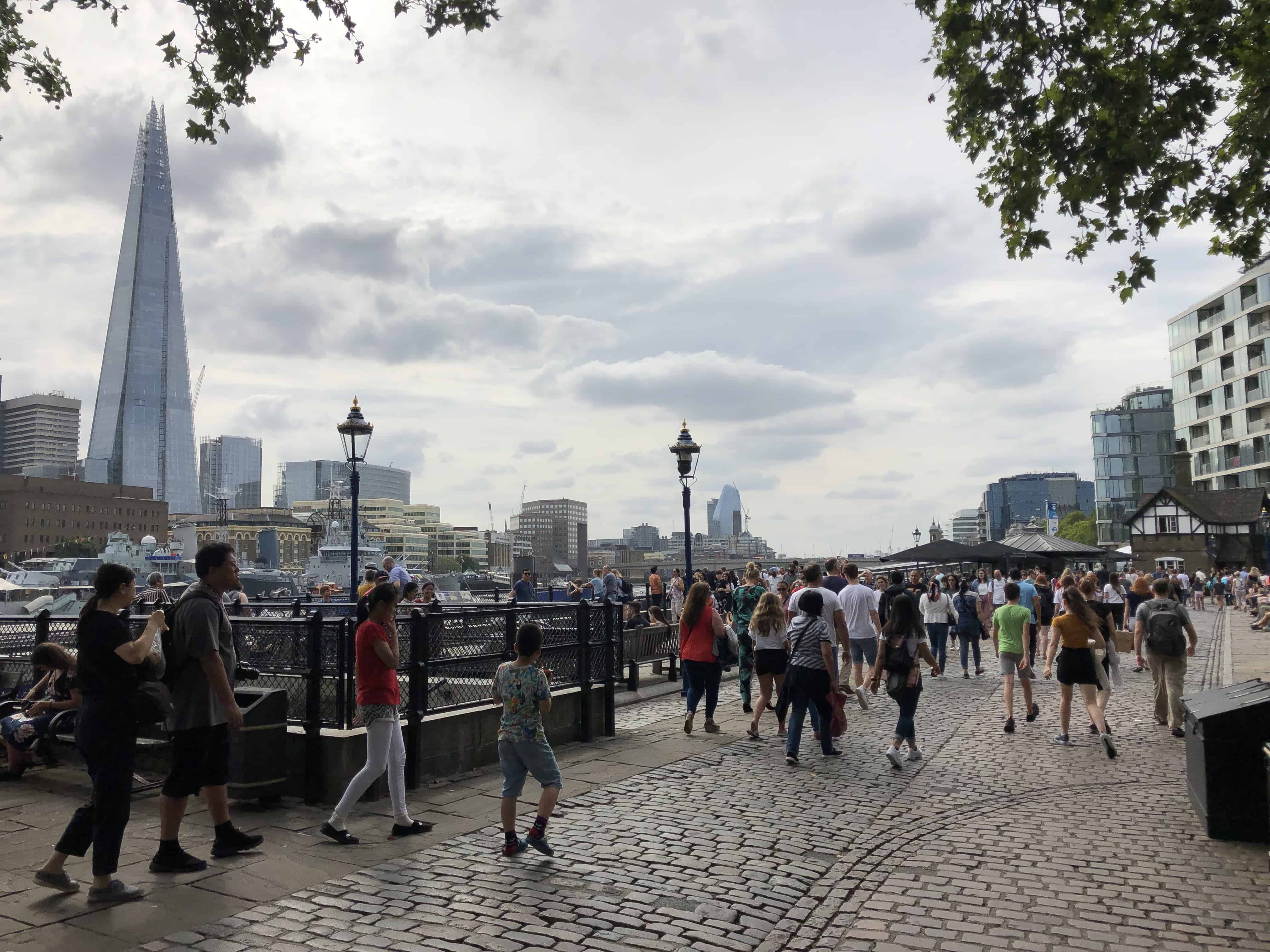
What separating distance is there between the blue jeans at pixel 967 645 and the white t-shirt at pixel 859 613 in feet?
12.7

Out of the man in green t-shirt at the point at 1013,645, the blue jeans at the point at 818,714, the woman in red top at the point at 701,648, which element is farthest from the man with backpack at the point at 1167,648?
the woman in red top at the point at 701,648

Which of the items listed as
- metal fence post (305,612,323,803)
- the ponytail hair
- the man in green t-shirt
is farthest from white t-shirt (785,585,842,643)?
the ponytail hair

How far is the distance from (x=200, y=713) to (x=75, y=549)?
14257cm

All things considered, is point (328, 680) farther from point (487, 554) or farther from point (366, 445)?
point (487, 554)

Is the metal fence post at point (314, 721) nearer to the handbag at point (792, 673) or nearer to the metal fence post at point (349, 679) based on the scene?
the metal fence post at point (349, 679)

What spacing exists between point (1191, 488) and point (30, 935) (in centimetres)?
7784

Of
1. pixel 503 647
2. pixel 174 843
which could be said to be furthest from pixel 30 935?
pixel 503 647

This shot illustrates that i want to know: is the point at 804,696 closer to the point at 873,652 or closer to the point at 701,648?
the point at 701,648

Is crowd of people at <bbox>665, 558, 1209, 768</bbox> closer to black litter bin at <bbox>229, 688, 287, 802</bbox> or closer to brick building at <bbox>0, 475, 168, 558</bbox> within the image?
black litter bin at <bbox>229, 688, 287, 802</bbox>

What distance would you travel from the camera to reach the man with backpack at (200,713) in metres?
5.86

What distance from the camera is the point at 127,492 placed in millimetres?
152375

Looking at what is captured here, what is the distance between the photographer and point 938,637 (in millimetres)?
17312

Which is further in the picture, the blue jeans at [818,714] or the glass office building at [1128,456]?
the glass office building at [1128,456]

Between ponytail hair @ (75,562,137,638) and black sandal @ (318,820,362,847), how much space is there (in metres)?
2.09
